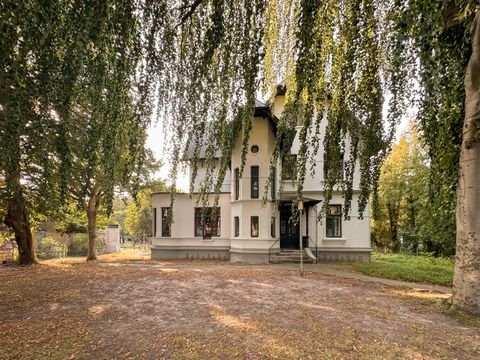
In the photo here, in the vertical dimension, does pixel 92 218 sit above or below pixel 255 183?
below

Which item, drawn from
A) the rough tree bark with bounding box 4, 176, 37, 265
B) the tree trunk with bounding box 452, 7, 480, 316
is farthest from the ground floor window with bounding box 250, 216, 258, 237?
the rough tree bark with bounding box 4, 176, 37, 265

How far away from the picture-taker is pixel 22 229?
1473 centimetres

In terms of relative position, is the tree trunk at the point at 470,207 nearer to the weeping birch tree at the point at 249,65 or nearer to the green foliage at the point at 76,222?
the weeping birch tree at the point at 249,65

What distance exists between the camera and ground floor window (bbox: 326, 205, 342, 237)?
17438 mm

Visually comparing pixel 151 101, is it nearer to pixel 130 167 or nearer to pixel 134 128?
pixel 134 128

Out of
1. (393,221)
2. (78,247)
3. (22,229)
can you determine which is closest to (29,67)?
(22,229)

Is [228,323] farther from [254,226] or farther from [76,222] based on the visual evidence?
[76,222]

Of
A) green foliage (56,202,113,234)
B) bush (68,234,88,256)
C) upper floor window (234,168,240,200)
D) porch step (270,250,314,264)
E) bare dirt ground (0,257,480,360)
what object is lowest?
bush (68,234,88,256)

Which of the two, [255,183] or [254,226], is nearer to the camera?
[254,226]

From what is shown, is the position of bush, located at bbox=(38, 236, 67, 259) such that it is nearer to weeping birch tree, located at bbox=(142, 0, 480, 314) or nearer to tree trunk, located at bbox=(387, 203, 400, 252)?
weeping birch tree, located at bbox=(142, 0, 480, 314)

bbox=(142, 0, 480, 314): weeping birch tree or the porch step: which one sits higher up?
bbox=(142, 0, 480, 314): weeping birch tree

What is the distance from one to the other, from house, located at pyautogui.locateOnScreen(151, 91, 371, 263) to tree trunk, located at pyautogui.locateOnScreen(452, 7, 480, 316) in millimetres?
8610

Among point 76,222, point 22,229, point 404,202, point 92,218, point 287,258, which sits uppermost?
Answer: point 404,202

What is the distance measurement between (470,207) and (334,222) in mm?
11941
